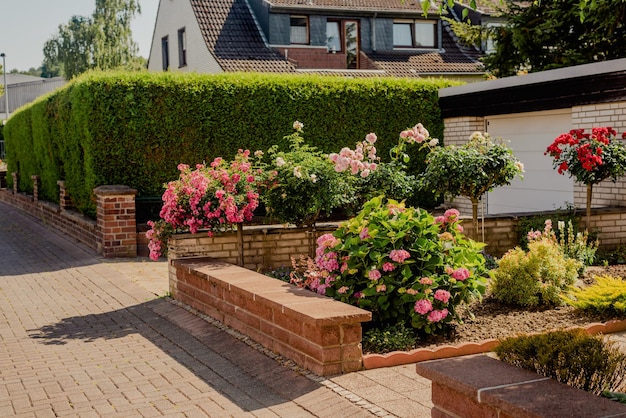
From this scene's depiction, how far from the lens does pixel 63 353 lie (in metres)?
7.01

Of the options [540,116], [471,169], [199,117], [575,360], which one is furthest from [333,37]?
[575,360]

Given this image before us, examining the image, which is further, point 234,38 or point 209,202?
point 234,38

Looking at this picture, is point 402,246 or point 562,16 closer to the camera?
point 402,246

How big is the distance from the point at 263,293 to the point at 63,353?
78.2 inches

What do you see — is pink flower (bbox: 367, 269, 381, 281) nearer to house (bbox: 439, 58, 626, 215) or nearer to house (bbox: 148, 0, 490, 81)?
house (bbox: 439, 58, 626, 215)

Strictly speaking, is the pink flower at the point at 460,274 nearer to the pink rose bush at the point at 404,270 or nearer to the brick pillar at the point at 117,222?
the pink rose bush at the point at 404,270

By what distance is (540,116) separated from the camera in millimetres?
14359

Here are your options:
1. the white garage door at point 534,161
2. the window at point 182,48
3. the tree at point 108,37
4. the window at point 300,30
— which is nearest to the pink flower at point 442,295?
the white garage door at point 534,161

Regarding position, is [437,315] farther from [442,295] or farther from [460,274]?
[460,274]

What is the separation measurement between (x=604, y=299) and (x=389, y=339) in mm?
2149

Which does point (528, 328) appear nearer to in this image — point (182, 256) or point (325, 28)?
point (182, 256)

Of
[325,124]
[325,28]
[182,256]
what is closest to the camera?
[182,256]

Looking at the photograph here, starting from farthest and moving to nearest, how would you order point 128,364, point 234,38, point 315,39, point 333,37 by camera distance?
1. point 333,37
2. point 315,39
3. point 234,38
4. point 128,364

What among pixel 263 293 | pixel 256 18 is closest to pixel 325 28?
pixel 256 18
